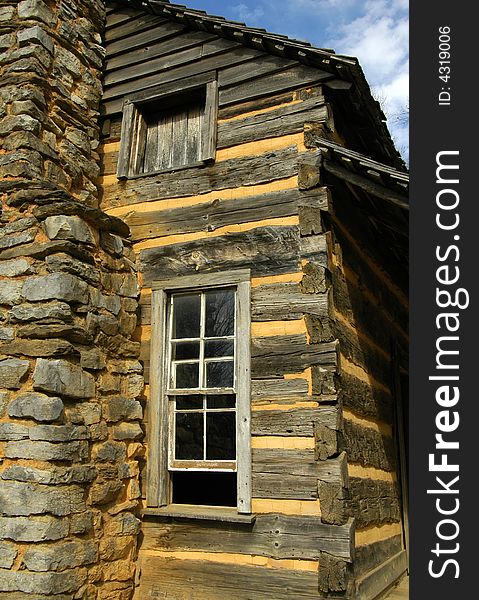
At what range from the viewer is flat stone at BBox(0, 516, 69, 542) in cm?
467

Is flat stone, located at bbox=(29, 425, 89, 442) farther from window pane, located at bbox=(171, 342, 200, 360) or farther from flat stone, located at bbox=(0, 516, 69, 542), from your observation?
window pane, located at bbox=(171, 342, 200, 360)

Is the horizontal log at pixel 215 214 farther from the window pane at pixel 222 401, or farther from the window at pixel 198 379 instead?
the window pane at pixel 222 401

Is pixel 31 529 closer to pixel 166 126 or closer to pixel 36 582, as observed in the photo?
pixel 36 582

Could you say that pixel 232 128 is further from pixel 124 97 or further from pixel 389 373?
pixel 389 373

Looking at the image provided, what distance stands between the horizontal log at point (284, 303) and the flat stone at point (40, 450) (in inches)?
81.7

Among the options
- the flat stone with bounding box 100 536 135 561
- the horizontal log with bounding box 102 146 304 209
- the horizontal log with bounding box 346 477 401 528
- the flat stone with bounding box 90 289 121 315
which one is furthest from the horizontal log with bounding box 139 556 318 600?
the horizontal log with bounding box 102 146 304 209

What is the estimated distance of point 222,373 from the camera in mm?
5941

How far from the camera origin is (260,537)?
17.5 ft

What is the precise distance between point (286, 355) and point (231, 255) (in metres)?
1.20

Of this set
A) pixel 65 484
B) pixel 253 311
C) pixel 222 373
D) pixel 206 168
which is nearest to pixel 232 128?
pixel 206 168

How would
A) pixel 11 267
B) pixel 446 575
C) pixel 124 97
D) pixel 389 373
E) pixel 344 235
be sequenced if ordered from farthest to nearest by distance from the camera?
pixel 389 373
pixel 124 97
pixel 344 235
pixel 11 267
pixel 446 575

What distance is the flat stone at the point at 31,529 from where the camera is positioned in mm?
4668

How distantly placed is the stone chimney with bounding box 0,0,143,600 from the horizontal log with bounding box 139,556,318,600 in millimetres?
227

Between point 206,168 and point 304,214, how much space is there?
1.34 m
